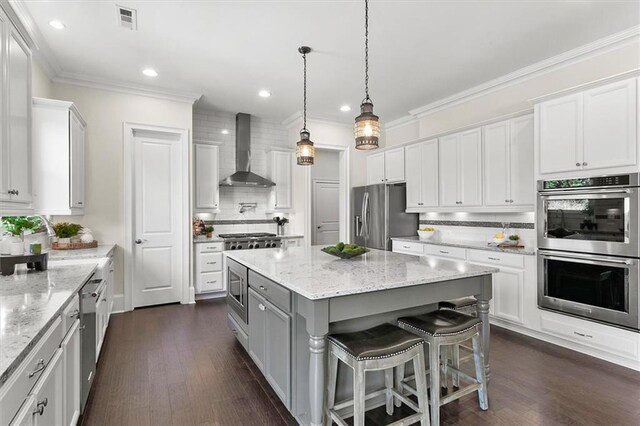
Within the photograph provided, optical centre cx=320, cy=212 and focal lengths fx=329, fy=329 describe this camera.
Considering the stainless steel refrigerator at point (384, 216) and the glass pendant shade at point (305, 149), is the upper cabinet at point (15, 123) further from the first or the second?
the stainless steel refrigerator at point (384, 216)

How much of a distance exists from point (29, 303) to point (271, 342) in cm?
135

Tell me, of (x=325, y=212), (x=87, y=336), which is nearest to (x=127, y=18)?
(x=87, y=336)

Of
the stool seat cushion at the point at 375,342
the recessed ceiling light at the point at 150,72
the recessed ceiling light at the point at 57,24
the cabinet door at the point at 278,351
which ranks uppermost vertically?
the recessed ceiling light at the point at 57,24

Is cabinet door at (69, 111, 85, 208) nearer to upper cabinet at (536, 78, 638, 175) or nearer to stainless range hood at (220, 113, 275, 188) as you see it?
stainless range hood at (220, 113, 275, 188)

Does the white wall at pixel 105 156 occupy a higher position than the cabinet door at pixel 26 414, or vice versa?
the white wall at pixel 105 156

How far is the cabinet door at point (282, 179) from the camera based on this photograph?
5.72 m

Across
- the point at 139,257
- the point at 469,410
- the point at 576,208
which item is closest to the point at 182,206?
the point at 139,257

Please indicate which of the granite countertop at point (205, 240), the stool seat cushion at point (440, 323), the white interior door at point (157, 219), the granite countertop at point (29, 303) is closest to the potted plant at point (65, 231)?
the white interior door at point (157, 219)

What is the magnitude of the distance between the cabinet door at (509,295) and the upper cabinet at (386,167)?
2.22 meters

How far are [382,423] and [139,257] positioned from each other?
375 centimetres

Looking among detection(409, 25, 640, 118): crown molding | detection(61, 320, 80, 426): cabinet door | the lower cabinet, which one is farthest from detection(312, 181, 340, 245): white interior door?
detection(61, 320, 80, 426): cabinet door

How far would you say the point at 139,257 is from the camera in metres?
4.42

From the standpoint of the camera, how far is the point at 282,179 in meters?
5.77

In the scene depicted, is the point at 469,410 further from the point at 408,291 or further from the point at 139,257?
the point at 139,257
